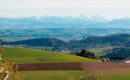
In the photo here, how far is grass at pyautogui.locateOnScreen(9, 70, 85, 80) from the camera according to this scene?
39.8 meters

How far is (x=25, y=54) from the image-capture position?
6262cm

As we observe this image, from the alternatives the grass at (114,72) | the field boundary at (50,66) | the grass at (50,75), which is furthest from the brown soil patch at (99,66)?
the grass at (50,75)

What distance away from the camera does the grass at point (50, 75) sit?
39812 millimetres

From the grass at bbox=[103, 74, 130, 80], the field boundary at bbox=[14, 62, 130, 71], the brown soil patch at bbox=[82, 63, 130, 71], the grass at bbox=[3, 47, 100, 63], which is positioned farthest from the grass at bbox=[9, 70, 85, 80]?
the grass at bbox=[3, 47, 100, 63]

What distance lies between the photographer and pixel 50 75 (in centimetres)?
4222

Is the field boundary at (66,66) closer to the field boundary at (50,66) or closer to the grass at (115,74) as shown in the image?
the field boundary at (50,66)

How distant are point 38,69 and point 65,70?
375cm

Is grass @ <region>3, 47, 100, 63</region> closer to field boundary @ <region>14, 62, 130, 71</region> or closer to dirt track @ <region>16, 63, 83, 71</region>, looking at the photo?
dirt track @ <region>16, 63, 83, 71</region>

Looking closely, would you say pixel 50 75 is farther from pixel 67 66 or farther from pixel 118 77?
pixel 118 77

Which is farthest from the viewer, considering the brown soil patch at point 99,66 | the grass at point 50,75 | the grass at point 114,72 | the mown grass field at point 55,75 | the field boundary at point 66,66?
the brown soil patch at point 99,66

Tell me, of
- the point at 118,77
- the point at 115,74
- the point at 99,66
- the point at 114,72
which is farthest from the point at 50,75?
the point at 99,66

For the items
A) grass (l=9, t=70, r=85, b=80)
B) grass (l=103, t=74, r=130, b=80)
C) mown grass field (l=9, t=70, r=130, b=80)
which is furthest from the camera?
grass (l=103, t=74, r=130, b=80)

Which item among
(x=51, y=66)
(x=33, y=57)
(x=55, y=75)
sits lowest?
(x=55, y=75)

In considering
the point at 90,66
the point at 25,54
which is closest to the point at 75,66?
the point at 90,66
